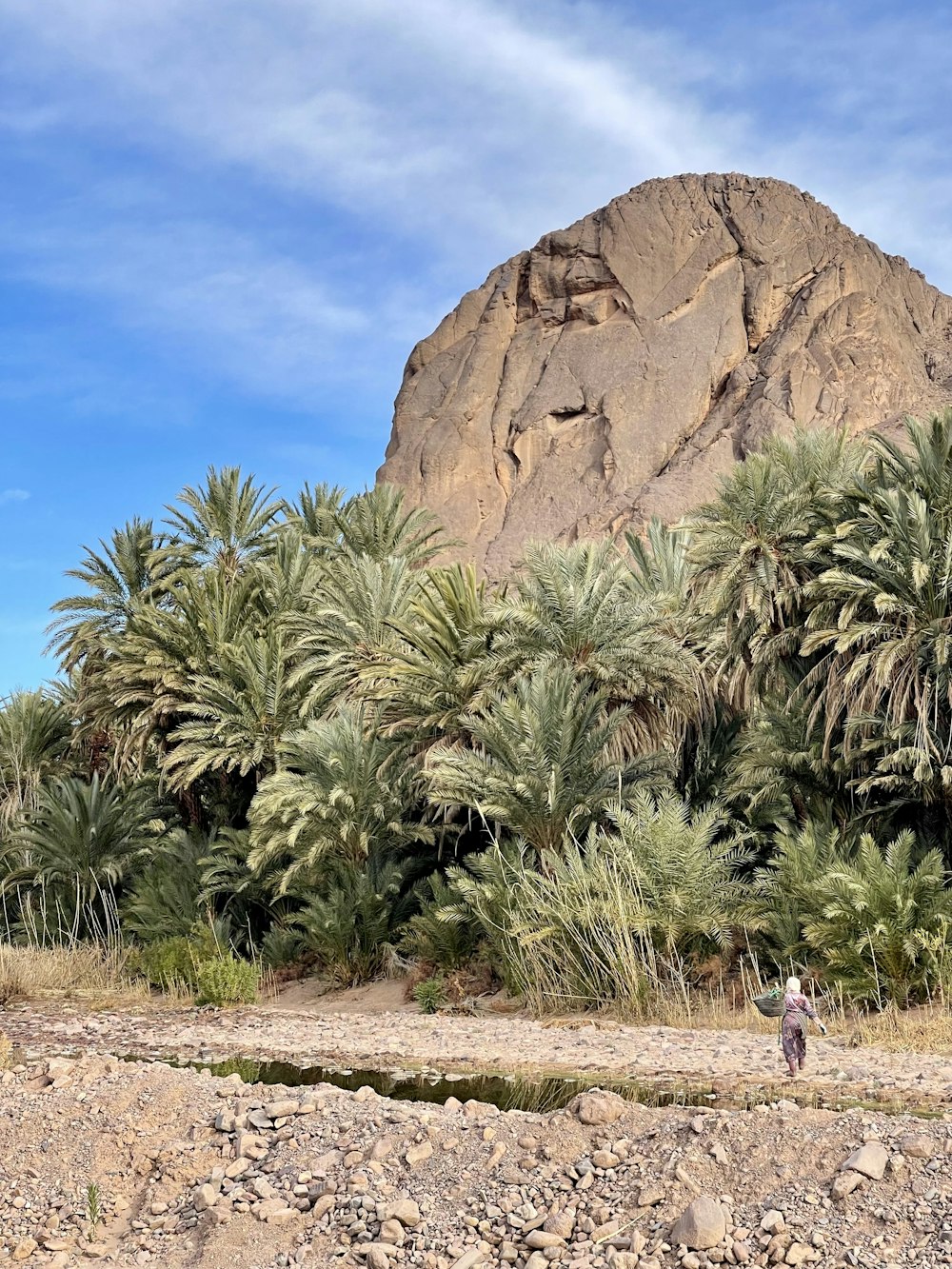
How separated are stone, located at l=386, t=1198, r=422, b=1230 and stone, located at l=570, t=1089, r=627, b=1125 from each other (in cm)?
108

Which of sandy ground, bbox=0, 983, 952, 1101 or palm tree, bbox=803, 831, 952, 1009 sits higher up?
palm tree, bbox=803, 831, 952, 1009

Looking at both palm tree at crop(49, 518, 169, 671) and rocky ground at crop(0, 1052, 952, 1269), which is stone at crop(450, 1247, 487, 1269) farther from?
palm tree at crop(49, 518, 169, 671)

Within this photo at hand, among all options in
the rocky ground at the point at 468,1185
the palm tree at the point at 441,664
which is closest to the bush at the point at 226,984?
the palm tree at the point at 441,664

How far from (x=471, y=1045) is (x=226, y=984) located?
583cm

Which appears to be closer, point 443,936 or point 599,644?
point 443,936

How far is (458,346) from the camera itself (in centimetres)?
4456

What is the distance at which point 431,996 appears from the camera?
14.2 m

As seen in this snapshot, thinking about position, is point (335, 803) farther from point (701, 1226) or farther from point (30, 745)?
point (30, 745)

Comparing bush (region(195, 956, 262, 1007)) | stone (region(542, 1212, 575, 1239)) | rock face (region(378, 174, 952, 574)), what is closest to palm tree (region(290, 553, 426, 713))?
bush (region(195, 956, 262, 1007))

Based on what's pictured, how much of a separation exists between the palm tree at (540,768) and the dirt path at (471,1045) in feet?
8.03

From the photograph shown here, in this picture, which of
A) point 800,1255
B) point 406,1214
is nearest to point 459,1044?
point 406,1214

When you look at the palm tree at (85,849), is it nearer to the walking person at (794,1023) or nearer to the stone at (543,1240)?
the walking person at (794,1023)

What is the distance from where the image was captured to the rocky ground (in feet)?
16.0

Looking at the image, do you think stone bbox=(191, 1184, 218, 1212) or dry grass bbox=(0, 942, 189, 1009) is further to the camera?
dry grass bbox=(0, 942, 189, 1009)
